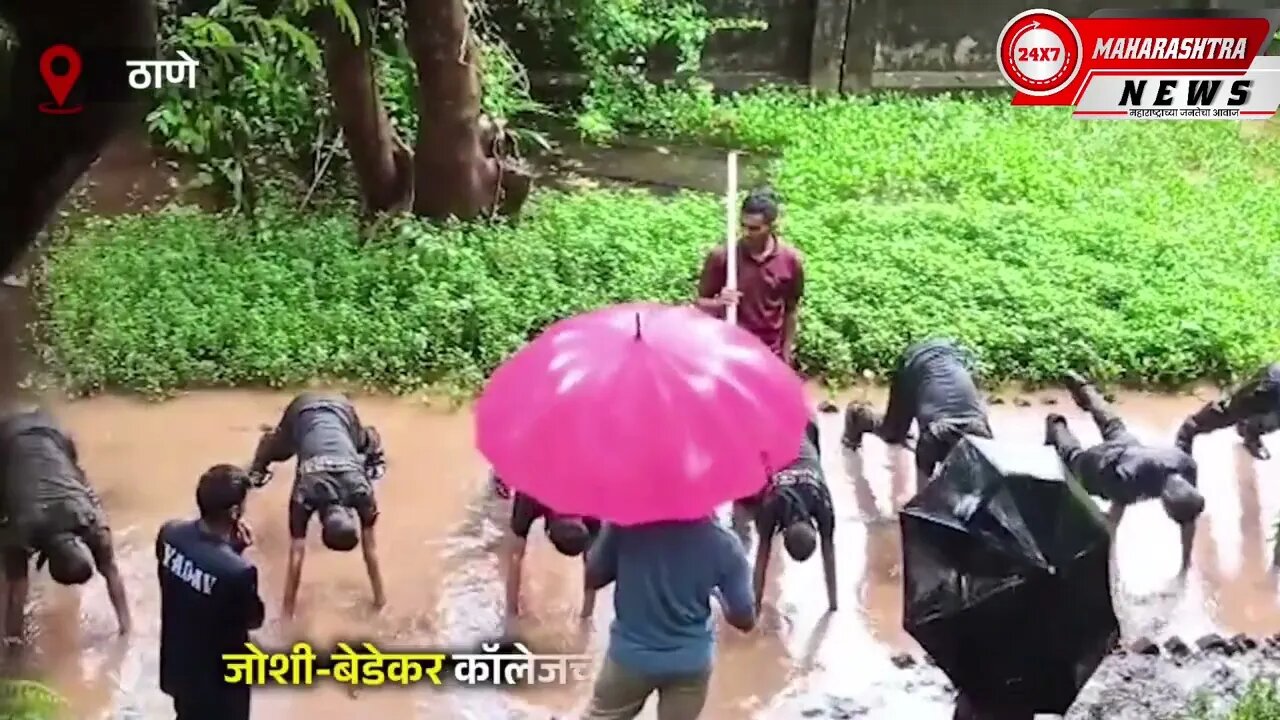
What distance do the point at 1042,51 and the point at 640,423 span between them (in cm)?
118

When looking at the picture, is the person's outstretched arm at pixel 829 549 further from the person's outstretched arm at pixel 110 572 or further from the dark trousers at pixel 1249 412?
the person's outstretched arm at pixel 110 572

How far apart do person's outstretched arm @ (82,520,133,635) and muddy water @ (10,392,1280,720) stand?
0.03 metres

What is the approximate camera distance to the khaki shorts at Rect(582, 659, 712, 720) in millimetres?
2156

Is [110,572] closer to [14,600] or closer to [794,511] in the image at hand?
[14,600]

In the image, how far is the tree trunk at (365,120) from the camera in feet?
10.0

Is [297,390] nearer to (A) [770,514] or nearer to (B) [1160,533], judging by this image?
(A) [770,514]

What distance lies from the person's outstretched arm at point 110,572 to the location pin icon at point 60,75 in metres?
0.76

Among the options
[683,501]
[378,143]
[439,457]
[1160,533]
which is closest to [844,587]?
[1160,533]

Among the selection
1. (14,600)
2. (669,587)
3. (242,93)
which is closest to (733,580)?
(669,587)

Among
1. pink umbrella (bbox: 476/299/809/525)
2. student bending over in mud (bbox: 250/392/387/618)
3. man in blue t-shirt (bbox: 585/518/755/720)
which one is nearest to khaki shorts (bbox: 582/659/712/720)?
man in blue t-shirt (bbox: 585/518/755/720)

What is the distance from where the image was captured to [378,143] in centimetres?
312

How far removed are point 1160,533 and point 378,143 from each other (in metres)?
1.63
